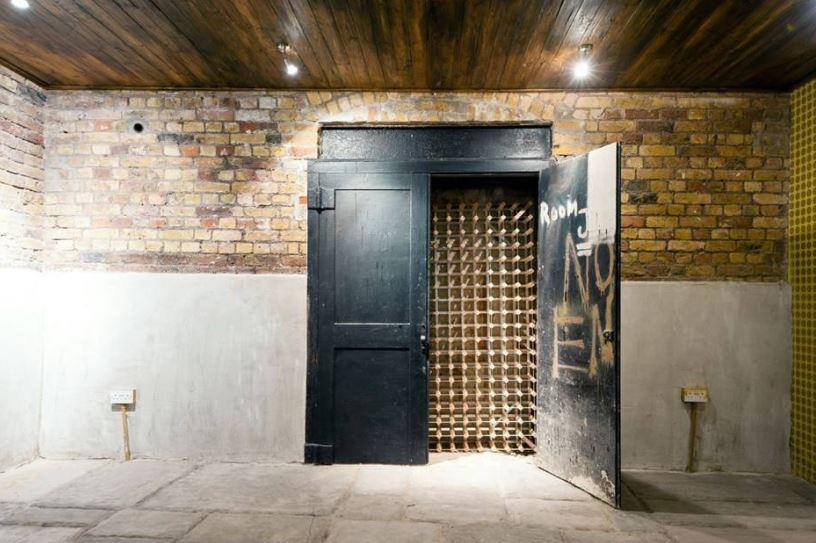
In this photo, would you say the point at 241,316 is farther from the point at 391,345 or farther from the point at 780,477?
the point at 780,477

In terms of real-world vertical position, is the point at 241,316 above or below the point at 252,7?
below

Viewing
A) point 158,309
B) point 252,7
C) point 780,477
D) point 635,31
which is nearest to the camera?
point 252,7

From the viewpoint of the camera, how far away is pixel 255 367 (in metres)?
3.85

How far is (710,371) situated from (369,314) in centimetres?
270

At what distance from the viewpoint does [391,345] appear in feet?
12.5

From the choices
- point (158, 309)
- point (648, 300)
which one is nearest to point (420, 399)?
point (648, 300)

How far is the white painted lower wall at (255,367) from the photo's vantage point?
3.74 m

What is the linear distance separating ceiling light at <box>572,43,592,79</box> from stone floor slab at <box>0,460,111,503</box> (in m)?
4.63

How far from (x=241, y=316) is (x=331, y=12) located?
2.33 m

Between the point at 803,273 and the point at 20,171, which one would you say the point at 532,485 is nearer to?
the point at 803,273

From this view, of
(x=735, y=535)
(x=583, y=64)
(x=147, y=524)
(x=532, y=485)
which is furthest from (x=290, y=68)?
(x=735, y=535)

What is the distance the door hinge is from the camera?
3.85 metres

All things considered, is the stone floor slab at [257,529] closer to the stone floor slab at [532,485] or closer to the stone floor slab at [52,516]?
the stone floor slab at [52,516]

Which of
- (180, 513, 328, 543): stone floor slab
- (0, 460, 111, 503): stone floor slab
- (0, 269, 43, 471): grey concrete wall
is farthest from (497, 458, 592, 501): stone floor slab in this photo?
(0, 269, 43, 471): grey concrete wall
